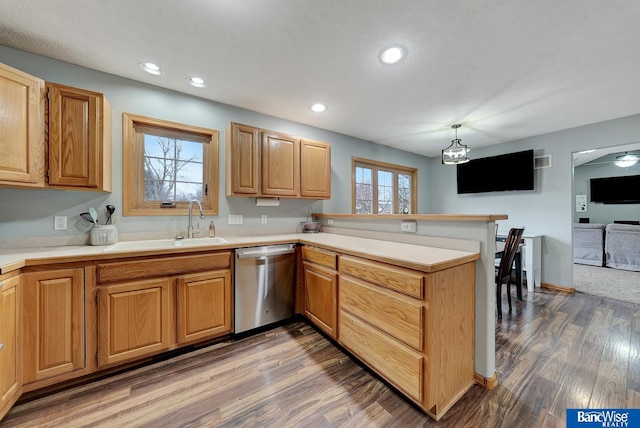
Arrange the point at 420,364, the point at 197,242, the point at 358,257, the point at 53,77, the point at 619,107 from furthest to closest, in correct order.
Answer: the point at 619,107
the point at 197,242
the point at 53,77
the point at 358,257
the point at 420,364

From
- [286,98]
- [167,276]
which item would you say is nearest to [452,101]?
[286,98]

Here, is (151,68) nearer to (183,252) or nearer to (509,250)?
(183,252)

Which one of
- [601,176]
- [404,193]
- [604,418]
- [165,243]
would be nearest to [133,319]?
[165,243]

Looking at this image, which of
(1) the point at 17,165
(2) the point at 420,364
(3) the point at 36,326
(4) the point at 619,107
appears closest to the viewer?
(2) the point at 420,364

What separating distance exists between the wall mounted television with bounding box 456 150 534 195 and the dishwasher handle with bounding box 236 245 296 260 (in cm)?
402

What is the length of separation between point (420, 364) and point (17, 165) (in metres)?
2.87

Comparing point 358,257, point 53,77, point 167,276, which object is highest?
point 53,77

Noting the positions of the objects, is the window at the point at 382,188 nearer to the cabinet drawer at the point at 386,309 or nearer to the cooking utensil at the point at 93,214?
the cabinet drawer at the point at 386,309

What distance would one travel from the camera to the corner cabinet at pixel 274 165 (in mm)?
2570

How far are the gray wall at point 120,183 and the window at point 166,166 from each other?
0.07 m

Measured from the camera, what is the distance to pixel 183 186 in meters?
2.59

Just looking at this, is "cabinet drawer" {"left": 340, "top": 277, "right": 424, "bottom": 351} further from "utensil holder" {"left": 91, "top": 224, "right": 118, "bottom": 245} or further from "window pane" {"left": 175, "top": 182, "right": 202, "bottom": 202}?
"utensil holder" {"left": 91, "top": 224, "right": 118, "bottom": 245}

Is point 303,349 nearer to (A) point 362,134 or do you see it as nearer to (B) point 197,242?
(B) point 197,242

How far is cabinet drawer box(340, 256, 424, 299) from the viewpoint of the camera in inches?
54.4
